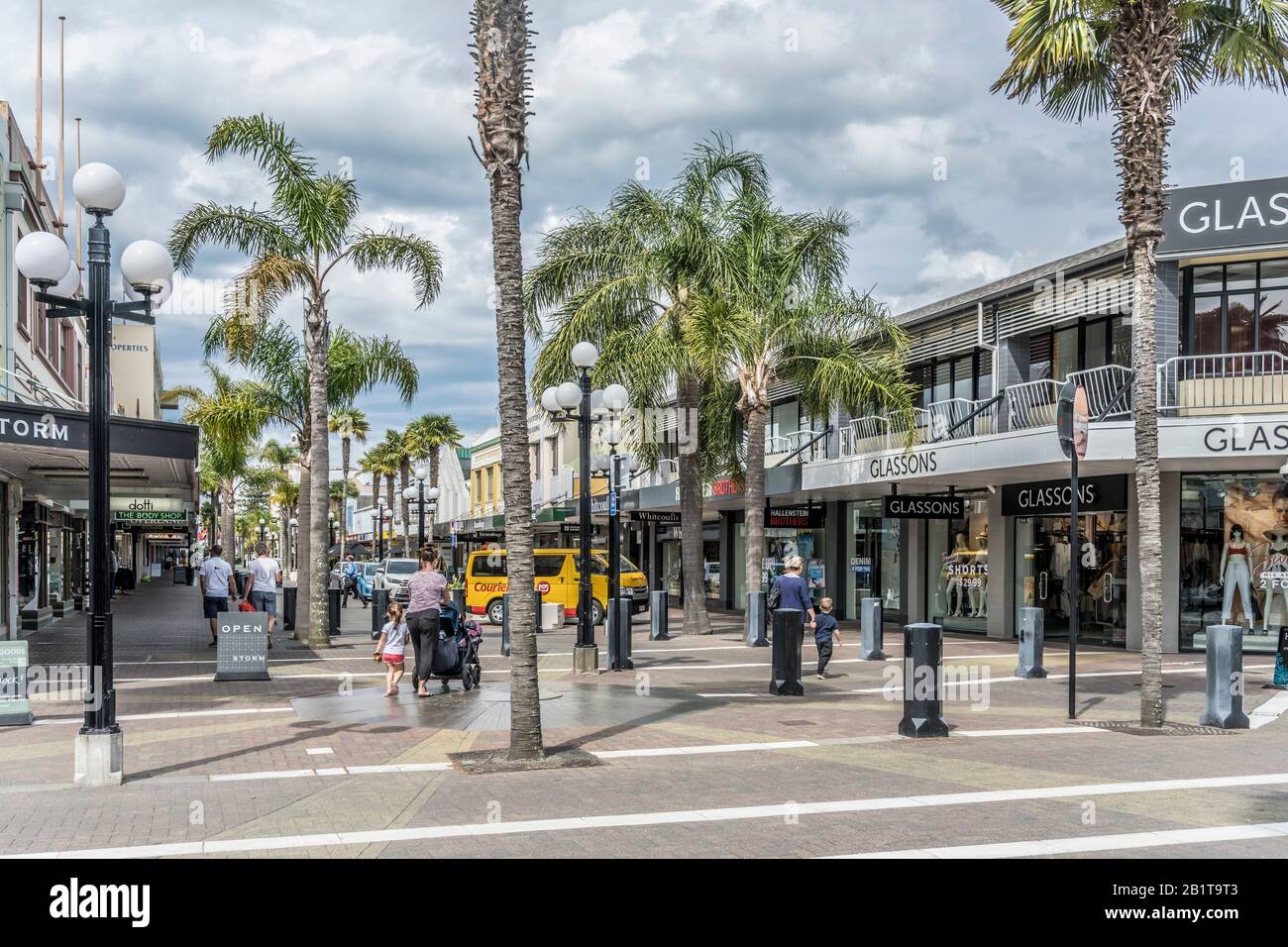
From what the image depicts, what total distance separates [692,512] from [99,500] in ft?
54.8

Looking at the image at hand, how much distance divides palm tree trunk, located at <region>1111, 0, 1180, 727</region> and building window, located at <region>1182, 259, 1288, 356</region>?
27.0 ft

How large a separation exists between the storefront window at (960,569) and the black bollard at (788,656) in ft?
38.8

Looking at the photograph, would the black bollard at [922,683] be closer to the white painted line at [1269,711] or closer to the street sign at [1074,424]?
the street sign at [1074,424]

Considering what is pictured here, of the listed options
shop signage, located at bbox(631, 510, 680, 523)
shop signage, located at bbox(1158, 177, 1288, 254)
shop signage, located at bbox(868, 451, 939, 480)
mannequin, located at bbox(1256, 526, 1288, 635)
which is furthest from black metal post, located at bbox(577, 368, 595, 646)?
shop signage, located at bbox(631, 510, 680, 523)

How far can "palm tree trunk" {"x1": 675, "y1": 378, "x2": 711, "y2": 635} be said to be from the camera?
24547 mm

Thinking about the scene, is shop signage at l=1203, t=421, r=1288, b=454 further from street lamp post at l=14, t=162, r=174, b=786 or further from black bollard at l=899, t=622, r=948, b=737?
street lamp post at l=14, t=162, r=174, b=786

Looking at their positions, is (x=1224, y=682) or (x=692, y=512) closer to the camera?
(x=1224, y=682)

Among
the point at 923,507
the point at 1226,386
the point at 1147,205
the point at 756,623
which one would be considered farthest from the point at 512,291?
the point at 923,507

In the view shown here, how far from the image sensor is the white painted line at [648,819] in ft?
Result: 23.3

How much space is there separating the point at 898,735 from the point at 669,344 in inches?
480

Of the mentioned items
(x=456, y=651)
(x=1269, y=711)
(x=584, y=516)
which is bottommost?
(x=1269, y=711)

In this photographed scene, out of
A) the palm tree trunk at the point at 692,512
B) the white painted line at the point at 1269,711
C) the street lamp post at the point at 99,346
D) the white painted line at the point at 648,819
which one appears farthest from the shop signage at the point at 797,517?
the street lamp post at the point at 99,346

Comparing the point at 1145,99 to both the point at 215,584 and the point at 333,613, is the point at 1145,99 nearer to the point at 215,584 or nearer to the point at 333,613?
the point at 215,584

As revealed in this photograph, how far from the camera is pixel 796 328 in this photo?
22906 millimetres
